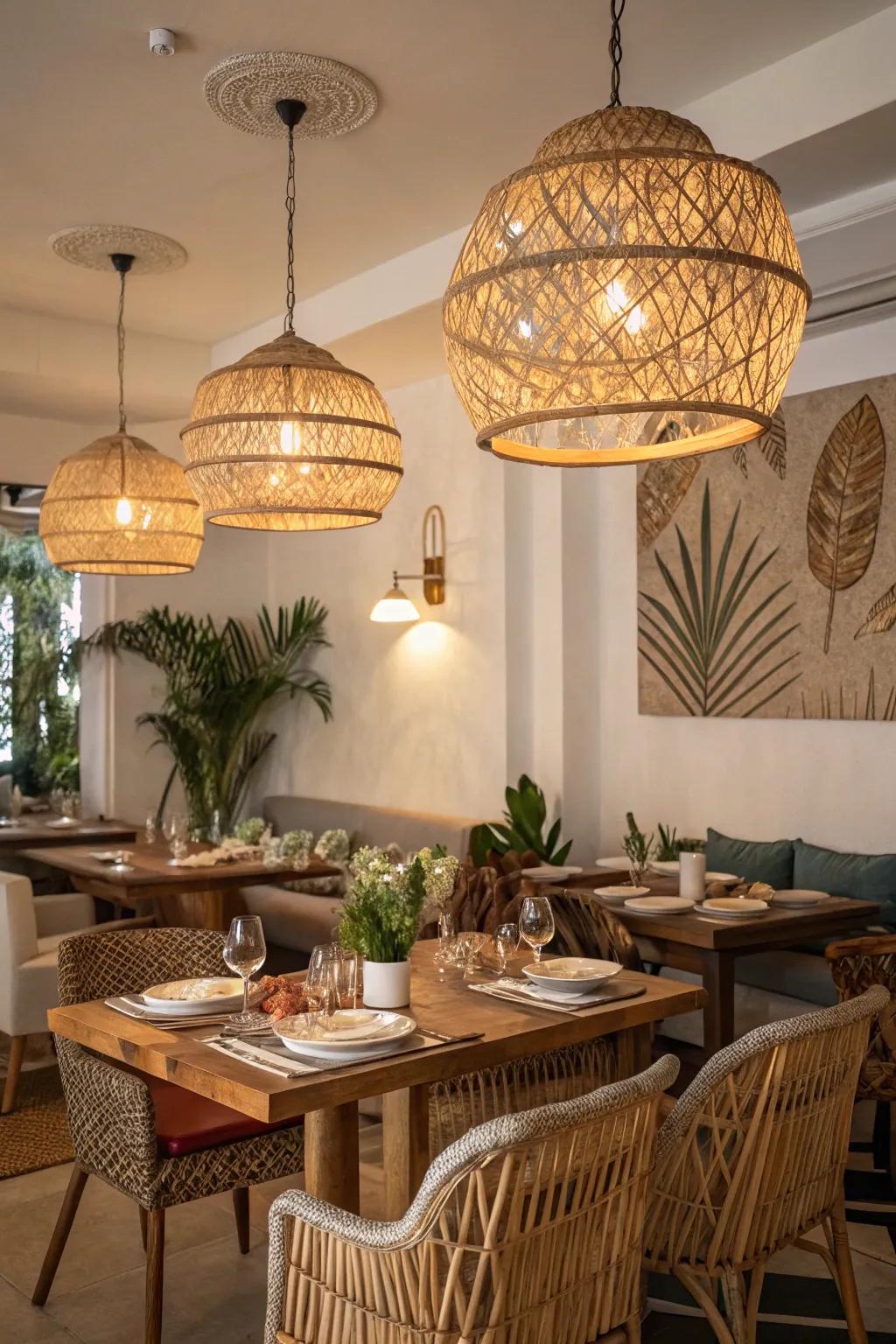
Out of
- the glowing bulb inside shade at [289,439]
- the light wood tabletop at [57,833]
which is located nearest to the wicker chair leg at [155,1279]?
the glowing bulb inside shade at [289,439]

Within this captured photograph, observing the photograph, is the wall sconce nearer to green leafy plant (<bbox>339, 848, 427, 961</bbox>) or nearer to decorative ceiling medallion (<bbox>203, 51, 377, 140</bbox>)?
decorative ceiling medallion (<bbox>203, 51, 377, 140</bbox>)

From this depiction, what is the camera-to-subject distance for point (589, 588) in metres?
5.94

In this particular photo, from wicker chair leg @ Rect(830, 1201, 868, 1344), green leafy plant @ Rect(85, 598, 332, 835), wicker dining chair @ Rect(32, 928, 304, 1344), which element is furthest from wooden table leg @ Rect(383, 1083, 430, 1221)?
green leafy plant @ Rect(85, 598, 332, 835)

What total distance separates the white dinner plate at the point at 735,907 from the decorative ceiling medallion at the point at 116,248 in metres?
3.40

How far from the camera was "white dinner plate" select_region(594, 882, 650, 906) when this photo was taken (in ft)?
13.8

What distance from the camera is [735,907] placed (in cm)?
402

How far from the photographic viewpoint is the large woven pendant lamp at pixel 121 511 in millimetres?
4461

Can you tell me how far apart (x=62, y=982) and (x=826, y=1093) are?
186cm

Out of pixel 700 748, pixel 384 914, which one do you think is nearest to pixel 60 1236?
pixel 384 914

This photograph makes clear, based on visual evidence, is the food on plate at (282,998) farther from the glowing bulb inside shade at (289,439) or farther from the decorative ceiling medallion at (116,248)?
the decorative ceiling medallion at (116,248)

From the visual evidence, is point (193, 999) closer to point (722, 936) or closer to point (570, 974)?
point (570, 974)

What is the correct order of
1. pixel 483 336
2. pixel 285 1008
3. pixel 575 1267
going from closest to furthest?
1. pixel 575 1267
2. pixel 483 336
3. pixel 285 1008

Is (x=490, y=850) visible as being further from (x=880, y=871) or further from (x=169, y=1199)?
(x=169, y=1199)

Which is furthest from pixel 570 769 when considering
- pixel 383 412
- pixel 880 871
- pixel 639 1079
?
pixel 639 1079
